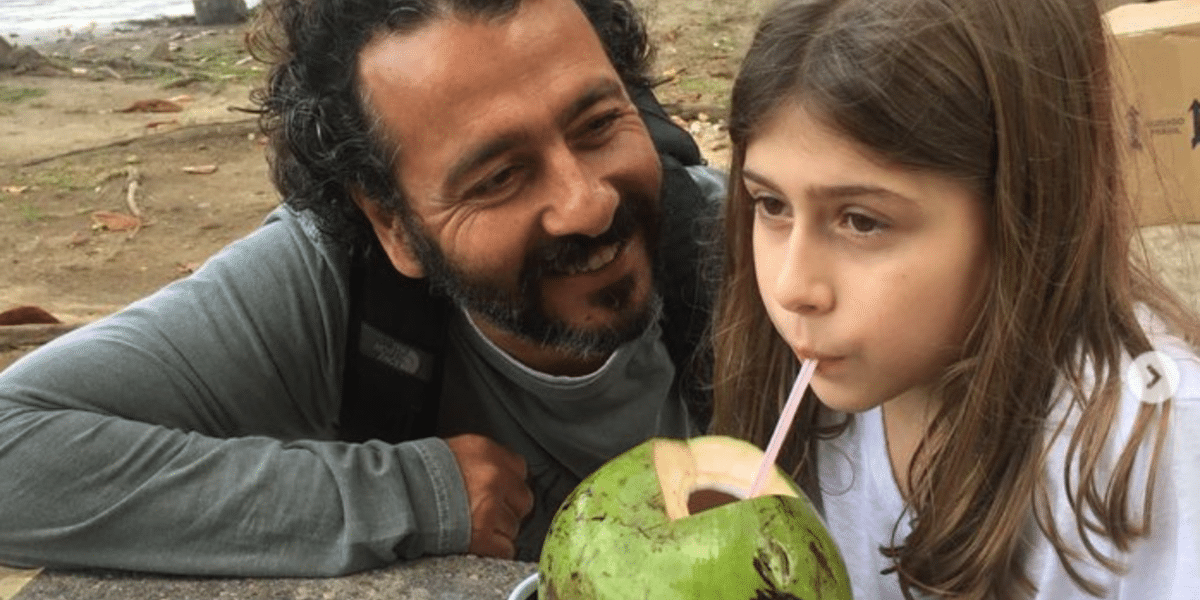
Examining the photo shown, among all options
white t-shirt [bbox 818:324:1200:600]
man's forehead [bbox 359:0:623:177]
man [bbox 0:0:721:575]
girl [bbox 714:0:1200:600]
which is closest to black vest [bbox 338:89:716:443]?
man [bbox 0:0:721:575]

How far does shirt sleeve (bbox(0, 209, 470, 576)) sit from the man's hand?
0.08ft

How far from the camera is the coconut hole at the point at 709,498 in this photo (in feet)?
4.24

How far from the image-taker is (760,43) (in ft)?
4.62

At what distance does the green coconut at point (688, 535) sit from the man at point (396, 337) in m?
0.62

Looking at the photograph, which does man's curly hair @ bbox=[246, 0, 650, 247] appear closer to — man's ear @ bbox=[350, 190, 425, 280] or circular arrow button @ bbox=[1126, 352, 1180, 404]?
man's ear @ bbox=[350, 190, 425, 280]

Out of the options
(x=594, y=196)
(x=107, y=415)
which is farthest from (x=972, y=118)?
(x=107, y=415)

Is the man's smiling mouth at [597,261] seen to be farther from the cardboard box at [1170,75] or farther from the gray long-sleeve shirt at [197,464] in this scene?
the cardboard box at [1170,75]

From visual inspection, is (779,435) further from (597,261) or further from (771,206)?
(597,261)

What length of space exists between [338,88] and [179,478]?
626mm

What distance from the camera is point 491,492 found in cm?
191

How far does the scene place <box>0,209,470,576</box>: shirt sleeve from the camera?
1.82 m

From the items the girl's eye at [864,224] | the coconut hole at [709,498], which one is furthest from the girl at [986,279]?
the coconut hole at [709,498]

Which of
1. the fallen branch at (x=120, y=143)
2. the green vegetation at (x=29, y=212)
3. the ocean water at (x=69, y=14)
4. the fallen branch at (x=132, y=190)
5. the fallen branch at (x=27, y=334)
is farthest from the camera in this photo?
the ocean water at (x=69, y=14)

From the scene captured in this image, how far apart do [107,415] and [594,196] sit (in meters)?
0.69
